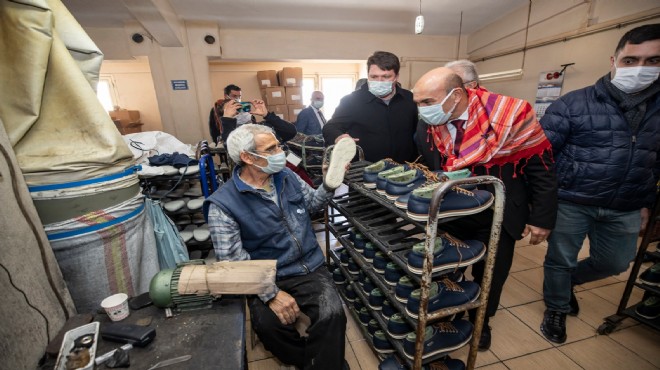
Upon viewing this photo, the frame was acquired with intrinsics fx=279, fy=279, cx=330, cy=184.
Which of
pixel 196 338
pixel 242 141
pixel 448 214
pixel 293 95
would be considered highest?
pixel 293 95

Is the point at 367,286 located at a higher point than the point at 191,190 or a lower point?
lower

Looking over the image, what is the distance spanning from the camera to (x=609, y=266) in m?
1.91

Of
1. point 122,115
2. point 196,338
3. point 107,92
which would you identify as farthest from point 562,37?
point 107,92

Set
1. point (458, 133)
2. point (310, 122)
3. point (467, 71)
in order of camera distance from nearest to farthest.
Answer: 1. point (458, 133)
2. point (467, 71)
3. point (310, 122)

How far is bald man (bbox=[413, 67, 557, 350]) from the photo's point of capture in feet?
4.60

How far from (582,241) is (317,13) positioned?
505 centimetres

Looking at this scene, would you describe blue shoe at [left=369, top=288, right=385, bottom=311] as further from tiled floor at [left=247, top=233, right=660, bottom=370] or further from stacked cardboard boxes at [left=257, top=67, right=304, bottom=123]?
stacked cardboard boxes at [left=257, top=67, right=304, bottom=123]

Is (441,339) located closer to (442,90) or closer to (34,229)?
(442,90)

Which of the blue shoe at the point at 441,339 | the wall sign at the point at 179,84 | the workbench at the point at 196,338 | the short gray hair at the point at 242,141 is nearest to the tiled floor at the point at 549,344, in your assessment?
the blue shoe at the point at 441,339

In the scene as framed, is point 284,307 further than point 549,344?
No

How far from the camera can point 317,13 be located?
5016 mm

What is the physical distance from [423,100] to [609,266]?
5.92 ft

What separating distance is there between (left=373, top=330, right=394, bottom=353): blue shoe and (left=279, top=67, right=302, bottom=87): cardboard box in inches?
270

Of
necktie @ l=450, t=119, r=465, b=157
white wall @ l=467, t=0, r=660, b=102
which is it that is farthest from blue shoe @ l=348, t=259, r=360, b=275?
white wall @ l=467, t=0, r=660, b=102
